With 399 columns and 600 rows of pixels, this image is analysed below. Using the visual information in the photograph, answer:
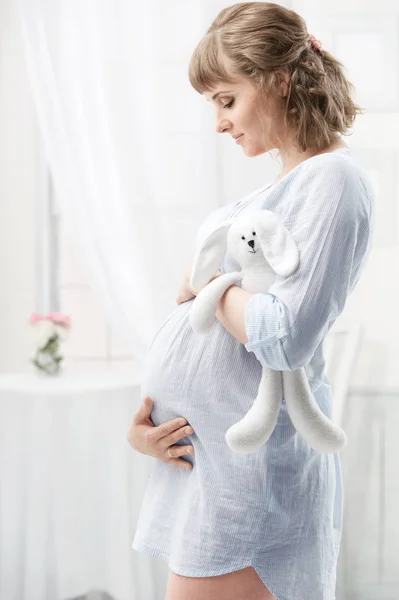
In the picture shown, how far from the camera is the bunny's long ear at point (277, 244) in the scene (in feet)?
2.89

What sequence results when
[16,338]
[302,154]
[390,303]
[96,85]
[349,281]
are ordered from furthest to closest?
[16,338] → [96,85] → [390,303] → [302,154] → [349,281]

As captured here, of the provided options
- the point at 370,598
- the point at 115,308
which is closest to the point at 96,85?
the point at 115,308

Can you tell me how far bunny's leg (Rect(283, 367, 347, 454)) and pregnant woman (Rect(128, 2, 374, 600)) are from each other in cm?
4

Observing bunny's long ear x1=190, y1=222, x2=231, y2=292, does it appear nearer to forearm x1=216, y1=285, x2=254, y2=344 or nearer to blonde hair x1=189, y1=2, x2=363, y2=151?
forearm x1=216, y1=285, x2=254, y2=344

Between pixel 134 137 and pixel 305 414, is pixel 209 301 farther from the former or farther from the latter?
pixel 134 137

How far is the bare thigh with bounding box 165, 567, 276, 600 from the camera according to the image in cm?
100

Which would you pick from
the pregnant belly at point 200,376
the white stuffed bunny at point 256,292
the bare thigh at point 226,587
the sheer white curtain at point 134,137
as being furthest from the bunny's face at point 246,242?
the sheer white curtain at point 134,137

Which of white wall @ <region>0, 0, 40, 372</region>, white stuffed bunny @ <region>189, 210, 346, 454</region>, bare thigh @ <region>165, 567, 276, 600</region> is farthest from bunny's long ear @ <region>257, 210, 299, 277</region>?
white wall @ <region>0, 0, 40, 372</region>

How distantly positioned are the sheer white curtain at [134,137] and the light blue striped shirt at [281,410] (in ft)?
3.22

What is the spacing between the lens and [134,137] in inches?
82.6

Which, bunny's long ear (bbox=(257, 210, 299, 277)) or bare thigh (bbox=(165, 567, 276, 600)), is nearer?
bunny's long ear (bbox=(257, 210, 299, 277))

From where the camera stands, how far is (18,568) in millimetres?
2092

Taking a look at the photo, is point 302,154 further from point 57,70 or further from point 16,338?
point 16,338

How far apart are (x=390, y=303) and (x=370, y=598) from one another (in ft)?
2.79
